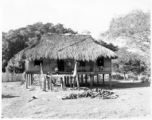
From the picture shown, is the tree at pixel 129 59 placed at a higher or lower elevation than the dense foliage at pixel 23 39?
lower

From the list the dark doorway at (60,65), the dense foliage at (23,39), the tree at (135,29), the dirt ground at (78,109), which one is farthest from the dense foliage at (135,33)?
the dense foliage at (23,39)

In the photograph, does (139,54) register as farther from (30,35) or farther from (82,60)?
(30,35)

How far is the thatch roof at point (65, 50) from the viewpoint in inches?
690

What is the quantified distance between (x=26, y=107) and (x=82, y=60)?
8.81 m

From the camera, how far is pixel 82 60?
1811cm

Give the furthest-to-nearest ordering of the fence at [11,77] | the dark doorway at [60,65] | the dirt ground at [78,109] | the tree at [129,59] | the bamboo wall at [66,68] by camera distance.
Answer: the fence at [11,77]
the dark doorway at [60,65]
the bamboo wall at [66,68]
the tree at [129,59]
the dirt ground at [78,109]

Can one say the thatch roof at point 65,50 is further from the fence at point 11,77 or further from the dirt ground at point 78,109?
the dirt ground at point 78,109

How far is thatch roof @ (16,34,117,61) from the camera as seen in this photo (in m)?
17.5

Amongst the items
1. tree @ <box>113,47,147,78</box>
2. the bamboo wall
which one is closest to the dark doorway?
the bamboo wall

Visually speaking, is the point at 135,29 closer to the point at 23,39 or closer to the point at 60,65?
the point at 60,65

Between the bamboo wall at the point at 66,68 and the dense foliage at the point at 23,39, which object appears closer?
the bamboo wall at the point at 66,68

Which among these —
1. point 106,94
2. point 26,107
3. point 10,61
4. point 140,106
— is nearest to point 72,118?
point 26,107

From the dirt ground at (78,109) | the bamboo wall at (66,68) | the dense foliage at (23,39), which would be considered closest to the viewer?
the dirt ground at (78,109)

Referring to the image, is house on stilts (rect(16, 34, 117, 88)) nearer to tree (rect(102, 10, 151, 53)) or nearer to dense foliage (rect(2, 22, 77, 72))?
dense foliage (rect(2, 22, 77, 72))
